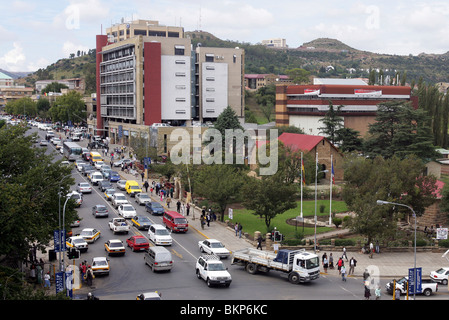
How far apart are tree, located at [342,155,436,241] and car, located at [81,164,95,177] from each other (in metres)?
37.8

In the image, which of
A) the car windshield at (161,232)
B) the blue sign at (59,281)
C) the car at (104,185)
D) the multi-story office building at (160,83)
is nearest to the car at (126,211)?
the car windshield at (161,232)

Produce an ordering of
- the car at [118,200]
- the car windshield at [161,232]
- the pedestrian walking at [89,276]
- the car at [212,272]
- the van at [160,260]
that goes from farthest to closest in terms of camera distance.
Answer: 1. the car at [118,200]
2. the car windshield at [161,232]
3. the van at [160,260]
4. the pedestrian walking at [89,276]
5. the car at [212,272]

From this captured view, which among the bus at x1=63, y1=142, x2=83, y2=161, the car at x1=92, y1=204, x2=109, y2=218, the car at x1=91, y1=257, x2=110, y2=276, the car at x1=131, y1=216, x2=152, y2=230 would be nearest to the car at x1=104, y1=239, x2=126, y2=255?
the car at x1=91, y1=257, x2=110, y2=276

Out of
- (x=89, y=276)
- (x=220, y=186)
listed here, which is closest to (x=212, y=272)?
(x=89, y=276)

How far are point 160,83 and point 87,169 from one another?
3411cm

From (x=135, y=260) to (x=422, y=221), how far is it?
3238cm

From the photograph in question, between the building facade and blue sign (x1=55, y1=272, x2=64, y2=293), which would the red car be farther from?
the building facade

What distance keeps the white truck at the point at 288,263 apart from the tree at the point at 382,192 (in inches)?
401

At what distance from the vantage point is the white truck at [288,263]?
1275 inches

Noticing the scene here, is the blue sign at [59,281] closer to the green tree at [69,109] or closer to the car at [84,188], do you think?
the car at [84,188]

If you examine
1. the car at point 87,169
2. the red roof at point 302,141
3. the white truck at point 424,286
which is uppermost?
the red roof at point 302,141

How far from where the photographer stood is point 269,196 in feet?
150

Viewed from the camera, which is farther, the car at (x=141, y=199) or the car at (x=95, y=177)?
the car at (x=95, y=177)
